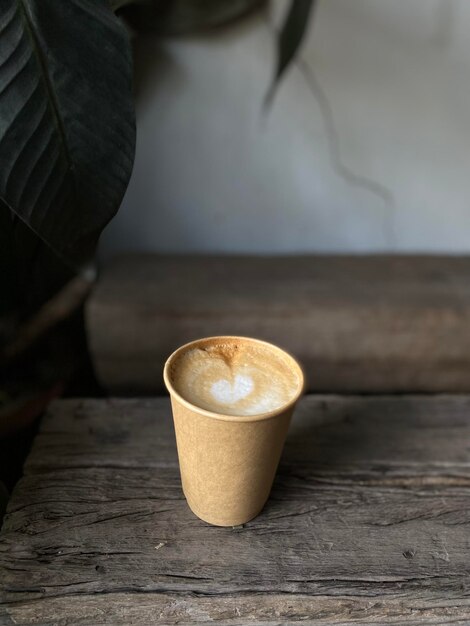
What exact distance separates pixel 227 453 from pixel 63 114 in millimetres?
373

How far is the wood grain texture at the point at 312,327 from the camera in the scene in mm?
1127

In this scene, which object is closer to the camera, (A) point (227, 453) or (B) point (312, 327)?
(A) point (227, 453)

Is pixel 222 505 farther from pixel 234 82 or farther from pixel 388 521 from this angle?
pixel 234 82

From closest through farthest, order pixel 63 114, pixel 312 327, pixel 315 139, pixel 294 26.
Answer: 1. pixel 63 114
2. pixel 294 26
3. pixel 312 327
4. pixel 315 139

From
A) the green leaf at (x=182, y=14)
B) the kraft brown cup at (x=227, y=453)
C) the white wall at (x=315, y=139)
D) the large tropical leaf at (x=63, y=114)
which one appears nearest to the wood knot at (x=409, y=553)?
the kraft brown cup at (x=227, y=453)

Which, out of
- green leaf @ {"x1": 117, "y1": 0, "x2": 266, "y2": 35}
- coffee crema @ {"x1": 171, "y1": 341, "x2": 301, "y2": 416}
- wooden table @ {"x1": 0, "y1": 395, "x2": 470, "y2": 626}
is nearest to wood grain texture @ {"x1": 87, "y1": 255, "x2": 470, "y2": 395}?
wooden table @ {"x1": 0, "y1": 395, "x2": 470, "y2": 626}

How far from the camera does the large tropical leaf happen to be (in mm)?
567

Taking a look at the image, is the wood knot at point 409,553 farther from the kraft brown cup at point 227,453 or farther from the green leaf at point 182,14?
the green leaf at point 182,14

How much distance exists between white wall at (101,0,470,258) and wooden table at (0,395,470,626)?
0.64 metres

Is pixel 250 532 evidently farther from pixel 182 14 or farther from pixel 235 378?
pixel 182 14

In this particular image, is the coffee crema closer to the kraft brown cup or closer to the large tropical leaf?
the kraft brown cup

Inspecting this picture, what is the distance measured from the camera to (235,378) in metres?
0.70

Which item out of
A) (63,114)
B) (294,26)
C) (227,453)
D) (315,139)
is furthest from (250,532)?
(315,139)

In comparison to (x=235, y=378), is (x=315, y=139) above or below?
below
